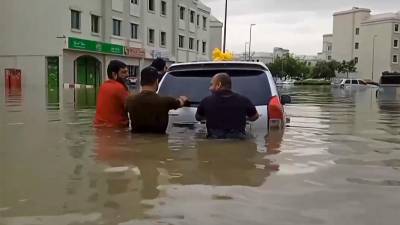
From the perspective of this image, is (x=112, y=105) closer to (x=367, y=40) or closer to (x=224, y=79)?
(x=224, y=79)

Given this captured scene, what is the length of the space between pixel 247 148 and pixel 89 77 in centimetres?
4048

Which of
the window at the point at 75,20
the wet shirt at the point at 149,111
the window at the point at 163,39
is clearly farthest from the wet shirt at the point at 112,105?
the window at the point at 163,39

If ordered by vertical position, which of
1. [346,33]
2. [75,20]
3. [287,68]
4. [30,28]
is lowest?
[287,68]

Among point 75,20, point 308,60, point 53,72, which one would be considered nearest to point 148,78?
point 53,72

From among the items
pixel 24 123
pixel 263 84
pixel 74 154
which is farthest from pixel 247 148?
pixel 24 123

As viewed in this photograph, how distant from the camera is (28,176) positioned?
565 centimetres

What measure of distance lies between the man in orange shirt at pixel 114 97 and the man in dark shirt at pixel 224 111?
143 centimetres

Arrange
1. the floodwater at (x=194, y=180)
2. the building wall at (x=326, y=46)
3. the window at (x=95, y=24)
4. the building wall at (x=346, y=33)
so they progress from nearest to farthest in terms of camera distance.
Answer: the floodwater at (x=194, y=180) → the window at (x=95, y=24) → the building wall at (x=346, y=33) → the building wall at (x=326, y=46)

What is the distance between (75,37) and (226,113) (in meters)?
37.3

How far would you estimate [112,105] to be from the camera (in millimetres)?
8211

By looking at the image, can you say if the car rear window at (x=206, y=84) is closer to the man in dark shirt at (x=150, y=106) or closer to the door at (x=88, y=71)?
the man in dark shirt at (x=150, y=106)

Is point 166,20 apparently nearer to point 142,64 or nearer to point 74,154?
point 142,64

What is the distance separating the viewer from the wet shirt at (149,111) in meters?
7.26

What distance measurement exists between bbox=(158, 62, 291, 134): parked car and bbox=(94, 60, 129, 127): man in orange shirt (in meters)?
0.65
